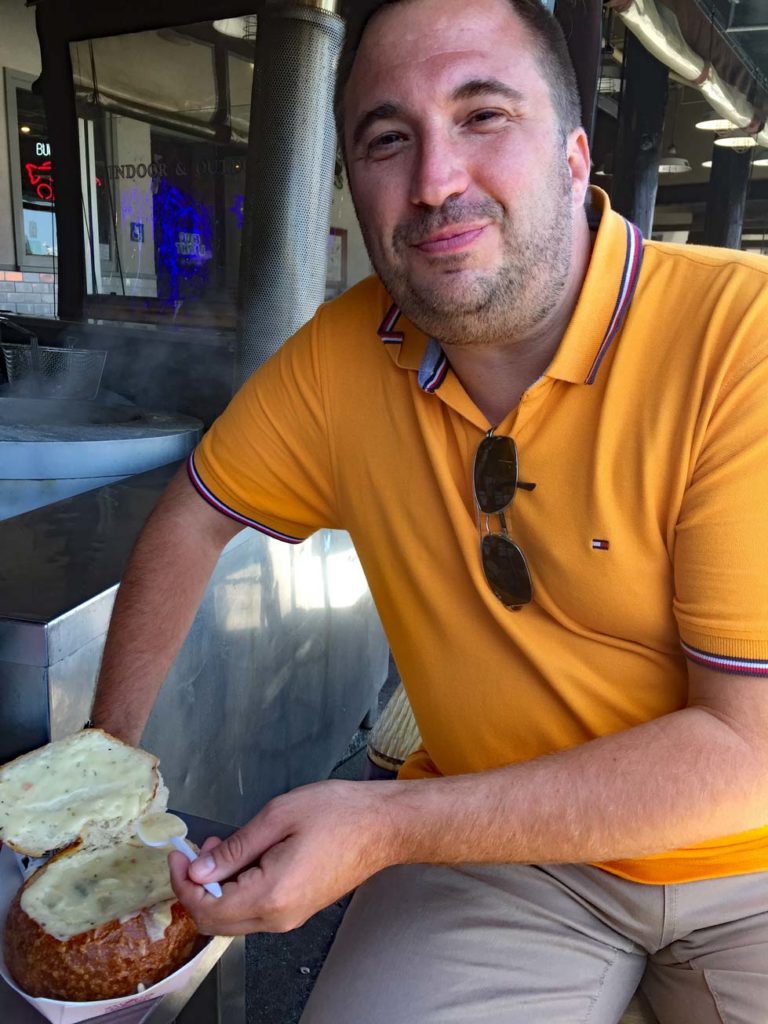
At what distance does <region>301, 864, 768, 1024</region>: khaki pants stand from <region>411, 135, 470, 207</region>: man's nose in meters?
1.08

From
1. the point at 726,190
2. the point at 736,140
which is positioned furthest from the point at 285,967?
the point at 726,190

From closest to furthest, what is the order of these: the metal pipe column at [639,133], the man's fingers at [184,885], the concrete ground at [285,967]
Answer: the man's fingers at [184,885], the concrete ground at [285,967], the metal pipe column at [639,133]

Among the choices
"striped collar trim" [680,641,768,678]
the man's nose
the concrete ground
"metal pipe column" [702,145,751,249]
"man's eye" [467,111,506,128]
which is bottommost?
the concrete ground

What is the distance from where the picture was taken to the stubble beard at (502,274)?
50.4 inches

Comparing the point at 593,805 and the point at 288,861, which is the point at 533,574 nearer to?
the point at 593,805

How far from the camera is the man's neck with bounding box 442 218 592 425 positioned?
1.36 m

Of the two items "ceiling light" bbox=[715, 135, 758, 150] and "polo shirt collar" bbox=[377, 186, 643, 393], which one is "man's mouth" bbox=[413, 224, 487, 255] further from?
"ceiling light" bbox=[715, 135, 758, 150]

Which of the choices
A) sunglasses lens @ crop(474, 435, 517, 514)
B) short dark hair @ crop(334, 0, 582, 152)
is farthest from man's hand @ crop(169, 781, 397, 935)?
short dark hair @ crop(334, 0, 582, 152)

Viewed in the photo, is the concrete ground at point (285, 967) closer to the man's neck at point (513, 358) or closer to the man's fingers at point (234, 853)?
the man's fingers at point (234, 853)

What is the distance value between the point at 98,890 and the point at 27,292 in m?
7.41

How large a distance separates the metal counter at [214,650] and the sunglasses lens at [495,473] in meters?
0.72

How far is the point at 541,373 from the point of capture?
1348 mm

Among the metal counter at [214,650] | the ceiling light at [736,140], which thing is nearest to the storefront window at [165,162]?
the metal counter at [214,650]

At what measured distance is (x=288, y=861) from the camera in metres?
0.95
